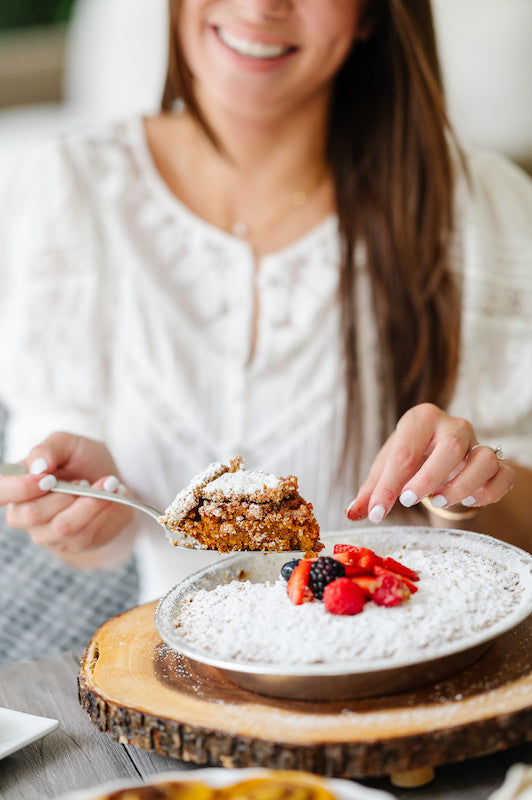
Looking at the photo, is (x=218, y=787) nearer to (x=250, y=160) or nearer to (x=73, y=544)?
(x=73, y=544)

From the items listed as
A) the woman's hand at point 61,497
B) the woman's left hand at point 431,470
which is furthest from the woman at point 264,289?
the woman's left hand at point 431,470

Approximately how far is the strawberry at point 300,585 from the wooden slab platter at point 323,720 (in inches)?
4.0

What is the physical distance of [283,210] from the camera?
1.75 m

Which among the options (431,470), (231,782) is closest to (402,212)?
(431,470)

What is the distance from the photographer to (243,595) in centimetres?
86

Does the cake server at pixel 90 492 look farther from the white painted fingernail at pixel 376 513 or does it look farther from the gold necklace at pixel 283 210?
the gold necklace at pixel 283 210

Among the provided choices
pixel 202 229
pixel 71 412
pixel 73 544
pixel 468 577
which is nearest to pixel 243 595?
pixel 468 577

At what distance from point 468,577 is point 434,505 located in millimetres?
164

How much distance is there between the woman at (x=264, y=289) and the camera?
5.21ft

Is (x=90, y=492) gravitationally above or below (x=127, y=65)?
below

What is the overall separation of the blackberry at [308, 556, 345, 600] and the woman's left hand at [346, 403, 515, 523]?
100mm

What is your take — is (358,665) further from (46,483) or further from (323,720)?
(46,483)

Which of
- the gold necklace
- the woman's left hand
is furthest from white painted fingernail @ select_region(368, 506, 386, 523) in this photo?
the gold necklace

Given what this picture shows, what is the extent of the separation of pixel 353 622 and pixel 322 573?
8cm
